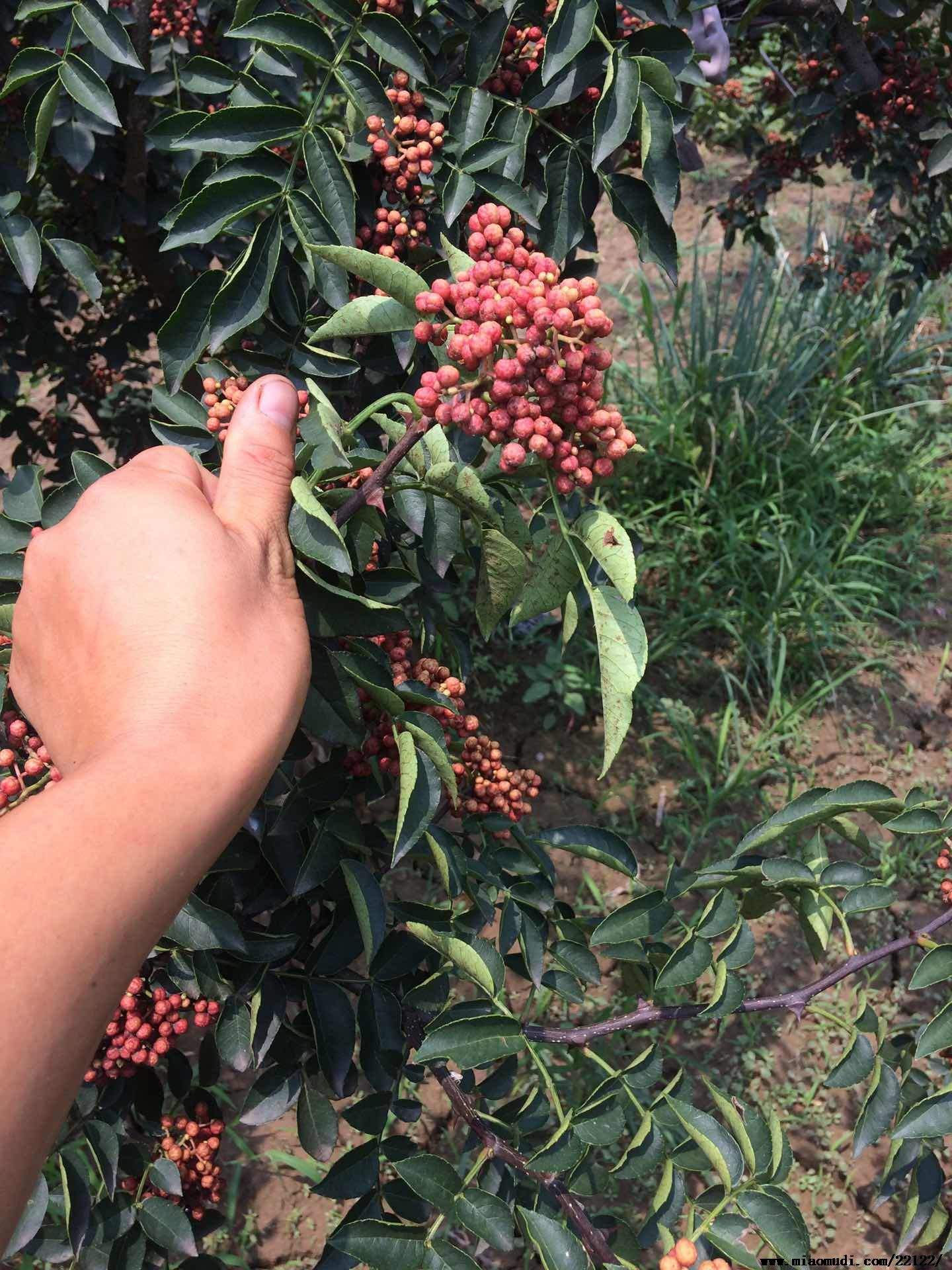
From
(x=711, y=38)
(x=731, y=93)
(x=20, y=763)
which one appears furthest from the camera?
(x=731, y=93)

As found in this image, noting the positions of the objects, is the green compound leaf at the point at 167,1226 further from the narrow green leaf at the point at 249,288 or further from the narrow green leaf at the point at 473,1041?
the narrow green leaf at the point at 249,288

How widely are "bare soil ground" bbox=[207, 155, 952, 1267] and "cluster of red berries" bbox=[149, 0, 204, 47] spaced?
6.87ft

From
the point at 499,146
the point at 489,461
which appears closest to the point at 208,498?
the point at 489,461

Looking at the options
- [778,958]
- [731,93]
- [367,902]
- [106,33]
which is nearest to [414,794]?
[367,902]

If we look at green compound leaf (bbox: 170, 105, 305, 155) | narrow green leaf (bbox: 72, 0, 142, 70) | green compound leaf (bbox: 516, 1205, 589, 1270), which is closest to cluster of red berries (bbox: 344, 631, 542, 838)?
green compound leaf (bbox: 516, 1205, 589, 1270)

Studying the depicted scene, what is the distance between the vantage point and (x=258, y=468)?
1.04 metres

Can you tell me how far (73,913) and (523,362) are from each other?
0.60 meters

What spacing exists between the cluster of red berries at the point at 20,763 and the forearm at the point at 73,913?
323 mm

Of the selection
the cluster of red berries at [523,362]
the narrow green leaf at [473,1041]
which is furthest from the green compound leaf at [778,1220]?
the cluster of red berries at [523,362]

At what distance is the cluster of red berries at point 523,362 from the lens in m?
0.90

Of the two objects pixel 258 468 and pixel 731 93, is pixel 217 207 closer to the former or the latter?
pixel 258 468

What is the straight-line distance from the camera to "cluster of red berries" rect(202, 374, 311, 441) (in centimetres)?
120

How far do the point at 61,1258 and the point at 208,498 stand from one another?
1.09 meters

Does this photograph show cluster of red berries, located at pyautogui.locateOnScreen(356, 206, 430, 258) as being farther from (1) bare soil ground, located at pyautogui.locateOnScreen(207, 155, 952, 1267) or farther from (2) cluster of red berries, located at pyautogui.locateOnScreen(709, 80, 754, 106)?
(2) cluster of red berries, located at pyautogui.locateOnScreen(709, 80, 754, 106)
